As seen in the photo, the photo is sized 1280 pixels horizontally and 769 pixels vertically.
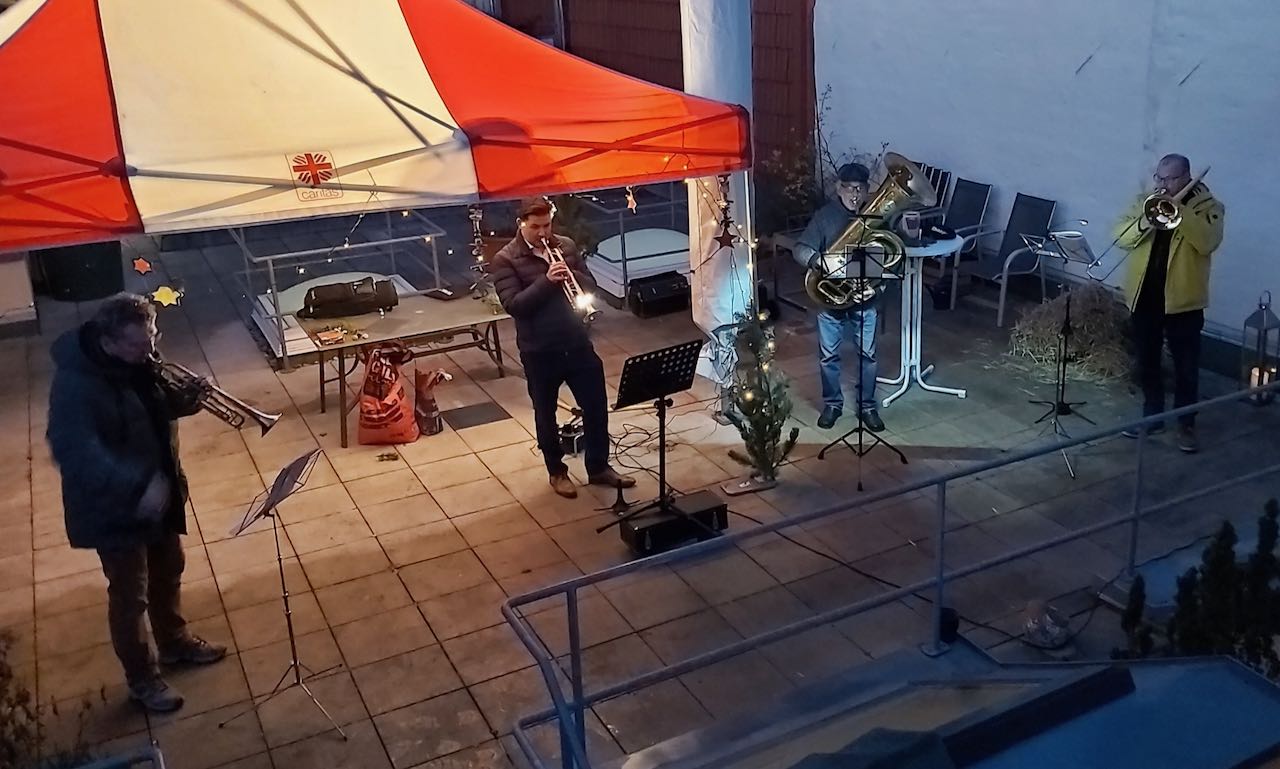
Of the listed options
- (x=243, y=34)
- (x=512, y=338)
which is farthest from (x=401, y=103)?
(x=512, y=338)

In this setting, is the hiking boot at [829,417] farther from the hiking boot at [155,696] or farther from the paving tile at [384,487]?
the hiking boot at [155,696]

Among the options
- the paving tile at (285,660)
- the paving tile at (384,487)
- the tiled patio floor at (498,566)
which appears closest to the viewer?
the tiled patio floor at (498,566)

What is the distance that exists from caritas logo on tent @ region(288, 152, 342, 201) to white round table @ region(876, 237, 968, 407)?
3320 mm

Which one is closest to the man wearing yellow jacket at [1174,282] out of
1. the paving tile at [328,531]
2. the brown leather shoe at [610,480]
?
the brown leather shoe at [610,480]

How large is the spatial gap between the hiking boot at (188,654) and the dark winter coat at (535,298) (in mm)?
2179

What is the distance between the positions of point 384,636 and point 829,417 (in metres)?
3.20

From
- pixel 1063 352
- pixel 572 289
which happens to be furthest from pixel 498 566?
pixel 1063 352

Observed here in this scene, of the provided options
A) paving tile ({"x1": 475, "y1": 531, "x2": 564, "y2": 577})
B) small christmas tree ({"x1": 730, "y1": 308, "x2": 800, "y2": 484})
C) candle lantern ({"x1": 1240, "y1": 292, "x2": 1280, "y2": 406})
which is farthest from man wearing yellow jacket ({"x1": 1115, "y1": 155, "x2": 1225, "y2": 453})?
paving tile ({"x1": 475, "y1": 531, "x2": 564, "y2": 577})

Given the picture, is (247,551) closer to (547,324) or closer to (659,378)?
(547,324)

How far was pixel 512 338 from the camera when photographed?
9328 millimetres

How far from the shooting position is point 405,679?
16.3 feet

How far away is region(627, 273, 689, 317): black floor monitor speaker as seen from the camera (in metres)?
9.65

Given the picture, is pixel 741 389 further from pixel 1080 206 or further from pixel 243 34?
pixel 1080 206

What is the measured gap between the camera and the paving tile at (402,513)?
633 centimetres
